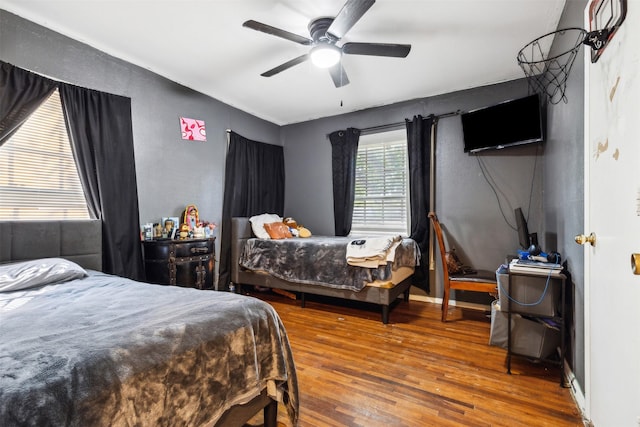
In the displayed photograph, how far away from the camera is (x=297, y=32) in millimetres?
2426

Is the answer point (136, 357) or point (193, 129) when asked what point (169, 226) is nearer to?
point (193, 129)

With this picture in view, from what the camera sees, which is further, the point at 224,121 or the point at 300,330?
the point at 224,121

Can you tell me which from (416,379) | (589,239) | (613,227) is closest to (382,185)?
(416,379)

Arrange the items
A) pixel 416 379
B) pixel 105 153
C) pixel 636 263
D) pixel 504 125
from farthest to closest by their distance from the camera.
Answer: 1. pixel 504 125
2. pixel 105 153
3. pixel 416 379
4. pixel 636 263

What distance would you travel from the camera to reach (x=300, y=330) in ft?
8.81

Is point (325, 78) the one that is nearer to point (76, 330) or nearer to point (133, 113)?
point (133, 113)

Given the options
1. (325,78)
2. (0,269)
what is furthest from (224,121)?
(0,269)

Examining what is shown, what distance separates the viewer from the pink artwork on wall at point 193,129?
337cm

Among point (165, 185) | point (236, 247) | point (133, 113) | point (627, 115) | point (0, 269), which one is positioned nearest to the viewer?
point (627, 115)

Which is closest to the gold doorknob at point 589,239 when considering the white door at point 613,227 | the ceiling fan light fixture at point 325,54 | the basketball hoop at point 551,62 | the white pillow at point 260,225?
the white door at point 613,227

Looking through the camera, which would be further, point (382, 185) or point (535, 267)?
point (382, 185)

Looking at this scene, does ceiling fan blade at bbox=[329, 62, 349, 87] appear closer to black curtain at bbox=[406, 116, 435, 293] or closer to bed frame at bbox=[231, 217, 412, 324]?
black curtain at bbox=[406, 116, 435, 293]

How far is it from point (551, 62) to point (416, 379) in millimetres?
2788

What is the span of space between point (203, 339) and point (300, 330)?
1771mm
